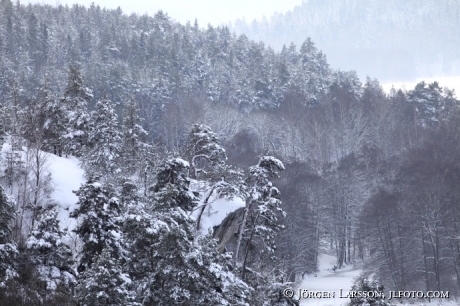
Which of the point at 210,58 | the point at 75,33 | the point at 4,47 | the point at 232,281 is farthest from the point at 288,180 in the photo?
the point at 75,33

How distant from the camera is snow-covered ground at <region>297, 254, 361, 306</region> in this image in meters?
→ 35.7

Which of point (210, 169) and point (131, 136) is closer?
point (210, 169)

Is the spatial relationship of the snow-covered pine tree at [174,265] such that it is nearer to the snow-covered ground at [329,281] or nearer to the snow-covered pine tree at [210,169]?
the snow-covered pine tree at [210,169]

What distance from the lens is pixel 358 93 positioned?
8012 centimetres

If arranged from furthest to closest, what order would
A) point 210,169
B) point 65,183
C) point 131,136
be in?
point 131,136 < point 210,169 < point 65,183

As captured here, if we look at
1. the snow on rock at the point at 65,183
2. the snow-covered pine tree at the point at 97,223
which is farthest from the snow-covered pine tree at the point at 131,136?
the snow-covered pine tree at the point at 97,223

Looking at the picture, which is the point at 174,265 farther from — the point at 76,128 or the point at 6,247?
the point at 76,128

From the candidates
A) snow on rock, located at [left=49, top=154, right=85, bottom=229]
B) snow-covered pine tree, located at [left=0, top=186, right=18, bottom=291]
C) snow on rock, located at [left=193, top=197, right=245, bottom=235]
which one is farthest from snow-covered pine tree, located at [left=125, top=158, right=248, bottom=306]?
snow on rock, located at [left=193, top=197, right=245, bottom=235]

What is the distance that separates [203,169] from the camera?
31.0 m

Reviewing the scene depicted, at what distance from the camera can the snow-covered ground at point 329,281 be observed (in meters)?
35.7

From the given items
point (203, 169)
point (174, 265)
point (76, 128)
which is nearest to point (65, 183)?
point (203, 169)

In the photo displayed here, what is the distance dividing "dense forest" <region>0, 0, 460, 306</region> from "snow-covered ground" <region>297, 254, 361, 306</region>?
1370 millimetres

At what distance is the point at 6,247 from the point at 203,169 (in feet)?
52.9

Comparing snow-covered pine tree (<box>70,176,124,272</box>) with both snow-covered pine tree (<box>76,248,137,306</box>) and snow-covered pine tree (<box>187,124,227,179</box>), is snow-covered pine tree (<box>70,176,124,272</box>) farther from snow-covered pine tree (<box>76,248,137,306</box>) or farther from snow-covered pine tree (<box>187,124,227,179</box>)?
snow-covered pine tree (<box>187,124,227,179</box>)
